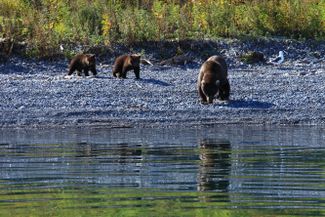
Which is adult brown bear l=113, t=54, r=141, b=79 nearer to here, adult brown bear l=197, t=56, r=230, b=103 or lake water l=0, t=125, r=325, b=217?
adult brown bear l=197, t=56, r=230, b=103

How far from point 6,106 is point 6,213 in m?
8.97

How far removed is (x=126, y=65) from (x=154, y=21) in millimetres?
3441

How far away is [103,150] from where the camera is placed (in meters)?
14.0

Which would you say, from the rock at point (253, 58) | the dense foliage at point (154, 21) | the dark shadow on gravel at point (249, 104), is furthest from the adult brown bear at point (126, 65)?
the rock at point (253, 58)

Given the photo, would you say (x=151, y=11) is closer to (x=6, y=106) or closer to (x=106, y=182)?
(x=6, y=106)

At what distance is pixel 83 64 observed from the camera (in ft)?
65.0

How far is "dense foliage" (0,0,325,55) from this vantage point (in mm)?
22172

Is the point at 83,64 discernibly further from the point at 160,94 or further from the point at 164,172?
the point at 164,172

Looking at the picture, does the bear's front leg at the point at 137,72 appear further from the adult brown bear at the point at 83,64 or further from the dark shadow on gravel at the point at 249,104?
the dark shadow on gravel at the point at 249,104

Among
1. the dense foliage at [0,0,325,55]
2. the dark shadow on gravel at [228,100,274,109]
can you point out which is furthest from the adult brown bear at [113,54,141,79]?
the dark shadow on gravel at [228,100,274,109]

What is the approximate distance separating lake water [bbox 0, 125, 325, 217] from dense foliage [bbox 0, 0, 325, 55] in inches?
231

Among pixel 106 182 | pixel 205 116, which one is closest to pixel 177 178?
pixel 106 182

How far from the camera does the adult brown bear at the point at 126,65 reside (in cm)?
1939

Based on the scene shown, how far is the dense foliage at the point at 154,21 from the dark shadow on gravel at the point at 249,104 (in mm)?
4327
